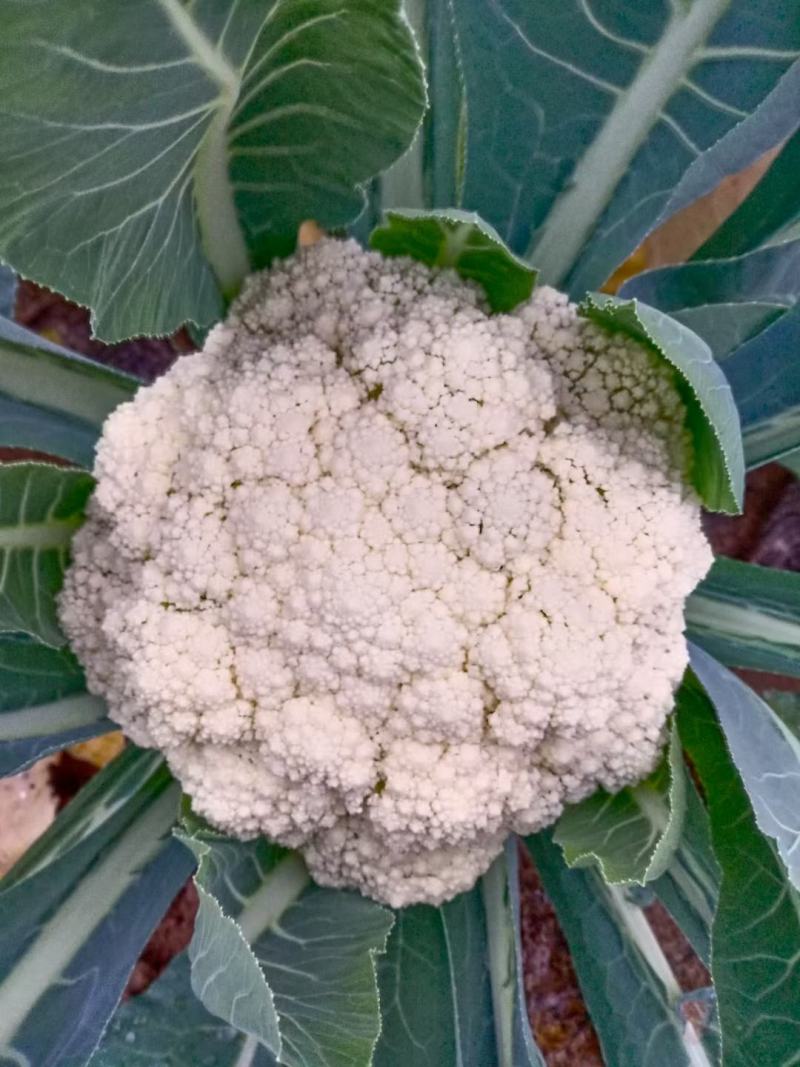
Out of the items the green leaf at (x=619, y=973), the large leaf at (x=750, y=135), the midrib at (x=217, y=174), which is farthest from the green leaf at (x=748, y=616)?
the midrib at (x=217, y=174)

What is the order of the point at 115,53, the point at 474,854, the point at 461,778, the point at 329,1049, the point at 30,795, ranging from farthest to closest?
1. the point at 30,795
2. the point at 474,854
3. the point at 461,778
4. the point at 329,1049
5. the point at 115,53

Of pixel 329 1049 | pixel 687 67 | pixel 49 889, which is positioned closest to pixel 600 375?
pixel 687 67

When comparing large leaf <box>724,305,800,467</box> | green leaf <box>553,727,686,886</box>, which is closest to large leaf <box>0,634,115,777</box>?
green leaf <box>553,727,686,886</box>

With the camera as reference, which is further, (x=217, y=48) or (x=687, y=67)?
(x=687, y=67)

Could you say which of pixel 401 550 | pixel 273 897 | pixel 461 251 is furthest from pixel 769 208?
pixel 273 897

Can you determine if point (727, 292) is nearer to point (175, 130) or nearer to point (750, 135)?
point (750, 135)

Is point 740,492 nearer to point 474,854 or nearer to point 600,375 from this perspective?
point 600,375

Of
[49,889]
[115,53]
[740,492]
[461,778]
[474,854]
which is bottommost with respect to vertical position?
[49,889]
